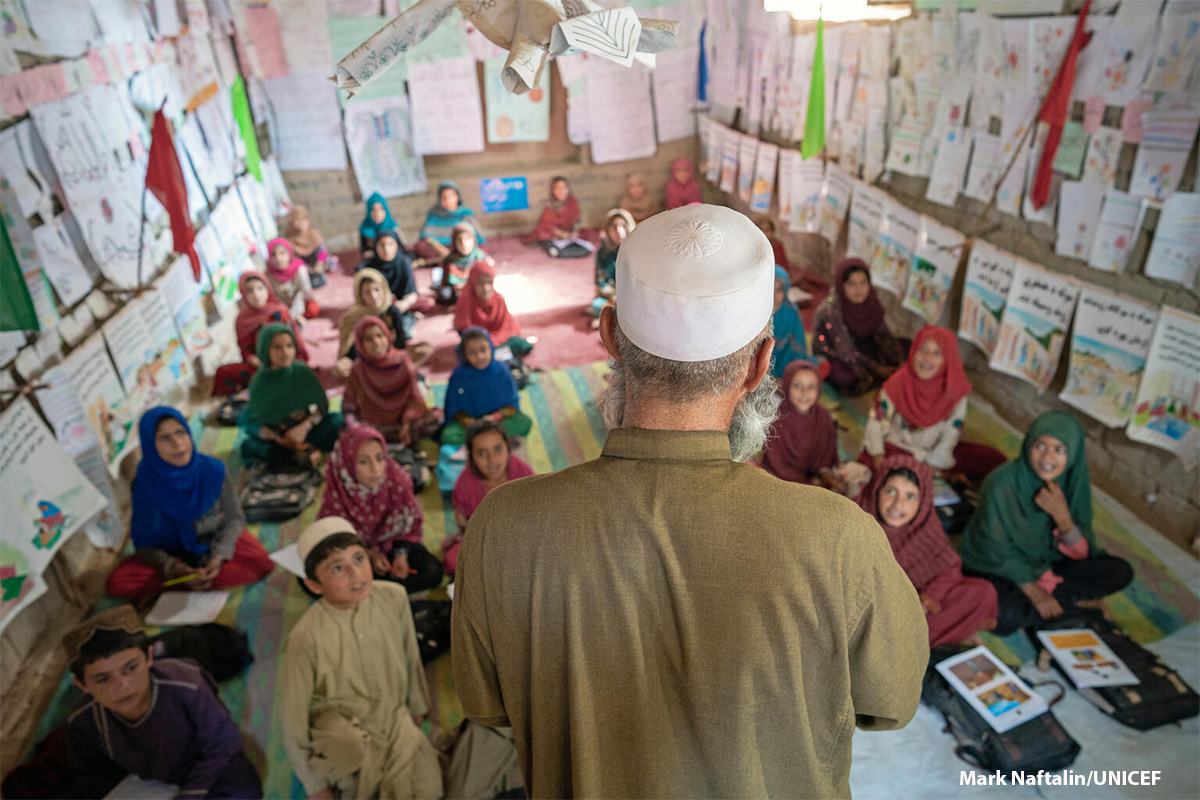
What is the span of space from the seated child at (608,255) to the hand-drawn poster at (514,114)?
2.34 meters

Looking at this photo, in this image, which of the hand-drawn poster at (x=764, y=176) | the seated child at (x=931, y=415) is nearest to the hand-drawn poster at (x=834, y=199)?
the hand-drawn poster at (x=764, y=176)

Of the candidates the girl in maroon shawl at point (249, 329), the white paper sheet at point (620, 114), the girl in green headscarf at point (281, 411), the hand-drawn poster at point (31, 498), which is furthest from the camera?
the white paper sheet at point (620, 114)

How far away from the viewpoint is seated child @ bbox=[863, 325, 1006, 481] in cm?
342

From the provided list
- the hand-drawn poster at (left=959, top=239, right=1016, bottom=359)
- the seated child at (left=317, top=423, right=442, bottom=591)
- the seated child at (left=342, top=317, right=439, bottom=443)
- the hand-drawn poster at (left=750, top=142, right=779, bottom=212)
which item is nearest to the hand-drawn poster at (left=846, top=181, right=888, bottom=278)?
the hand-drawn poster at (left=959, top=239, right=1016, bottom=359)

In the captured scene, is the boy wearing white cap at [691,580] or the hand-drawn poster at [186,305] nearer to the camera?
the boy wearing white cap at [691,580]

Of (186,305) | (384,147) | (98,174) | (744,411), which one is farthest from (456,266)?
(744,411)

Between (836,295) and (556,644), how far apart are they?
156 inches

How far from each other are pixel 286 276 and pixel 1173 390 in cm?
574

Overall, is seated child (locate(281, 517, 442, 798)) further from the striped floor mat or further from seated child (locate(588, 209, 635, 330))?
seated child (locate(588, 209, 635, 330))

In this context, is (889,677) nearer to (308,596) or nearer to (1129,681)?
(1129,681)

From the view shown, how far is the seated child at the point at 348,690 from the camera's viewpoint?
2102 mm

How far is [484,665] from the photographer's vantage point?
1.10 m

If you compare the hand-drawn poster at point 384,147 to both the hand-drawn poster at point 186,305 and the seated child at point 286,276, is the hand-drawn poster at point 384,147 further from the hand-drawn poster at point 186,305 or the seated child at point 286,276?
the hand-drawn poster at point 186,305

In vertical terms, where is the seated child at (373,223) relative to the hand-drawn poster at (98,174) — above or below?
below
